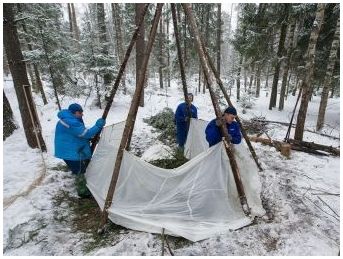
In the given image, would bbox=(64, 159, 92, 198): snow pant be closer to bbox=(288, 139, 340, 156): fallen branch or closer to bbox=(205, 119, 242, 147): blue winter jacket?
bbox=(205, 119, 242, 147): blue winter jacket

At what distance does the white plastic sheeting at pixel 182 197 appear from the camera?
13.3 feet

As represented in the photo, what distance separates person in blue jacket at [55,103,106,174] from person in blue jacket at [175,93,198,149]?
7.41 feet

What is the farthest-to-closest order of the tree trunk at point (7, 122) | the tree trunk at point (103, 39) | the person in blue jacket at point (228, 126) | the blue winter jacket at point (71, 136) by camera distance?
the tree trunk at point (103, 39)
the tree trunk at point (7, 122)
the blue winter jacket at point (71, 136)
the person in blue jacket at point (228, 126)

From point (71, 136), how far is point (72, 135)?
0.10ft

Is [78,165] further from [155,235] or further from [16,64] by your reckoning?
[16,64]

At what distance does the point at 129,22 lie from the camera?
25.3 metres

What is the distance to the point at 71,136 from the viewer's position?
16.4ft

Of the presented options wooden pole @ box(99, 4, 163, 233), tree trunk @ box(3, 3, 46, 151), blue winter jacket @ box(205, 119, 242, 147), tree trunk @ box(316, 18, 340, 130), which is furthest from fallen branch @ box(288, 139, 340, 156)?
tree trunk @ box(3, 3, 46, 151)

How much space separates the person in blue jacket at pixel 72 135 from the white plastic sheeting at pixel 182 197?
3.47 ft

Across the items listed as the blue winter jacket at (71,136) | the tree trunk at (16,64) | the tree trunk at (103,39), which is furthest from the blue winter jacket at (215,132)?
the tree trunk at (103,39)

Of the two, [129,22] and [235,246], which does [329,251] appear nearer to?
[235,246]

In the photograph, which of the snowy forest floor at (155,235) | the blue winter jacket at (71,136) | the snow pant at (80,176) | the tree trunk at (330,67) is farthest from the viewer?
the tree trunk at (330,67)

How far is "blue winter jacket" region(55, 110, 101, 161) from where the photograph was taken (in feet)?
15.9

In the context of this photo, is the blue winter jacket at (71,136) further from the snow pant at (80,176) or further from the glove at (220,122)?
the glove at (220,122)
